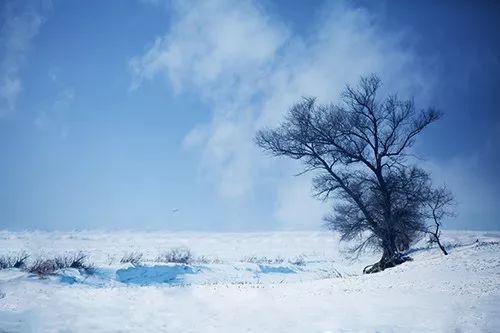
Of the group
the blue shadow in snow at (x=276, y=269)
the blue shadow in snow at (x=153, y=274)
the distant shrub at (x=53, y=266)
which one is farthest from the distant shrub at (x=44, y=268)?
the blue shadow in snow at (x=276, y=269)

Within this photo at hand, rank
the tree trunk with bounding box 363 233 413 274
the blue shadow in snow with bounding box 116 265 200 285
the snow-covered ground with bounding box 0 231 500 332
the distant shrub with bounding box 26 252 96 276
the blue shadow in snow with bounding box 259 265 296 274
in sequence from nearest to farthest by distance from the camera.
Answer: the snow-covered ground with bounding box 0 231 500 332 → the distant shrub with bounding box 26 252 96 276 → the tree trunk with bounding box 363 233 413 274 → the blue shadow in snow with bounding box 116 265 200 285 → the blue shadow in snow with bounding box 259 265 296 274

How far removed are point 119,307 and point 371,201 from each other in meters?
15.0

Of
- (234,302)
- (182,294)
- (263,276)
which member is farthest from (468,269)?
(263,276)

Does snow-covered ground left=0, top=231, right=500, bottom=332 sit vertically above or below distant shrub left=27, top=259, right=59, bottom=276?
below

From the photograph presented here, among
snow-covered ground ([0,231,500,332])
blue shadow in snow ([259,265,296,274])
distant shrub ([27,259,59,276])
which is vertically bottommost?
blue shadow in snow ([259,265,296,274])

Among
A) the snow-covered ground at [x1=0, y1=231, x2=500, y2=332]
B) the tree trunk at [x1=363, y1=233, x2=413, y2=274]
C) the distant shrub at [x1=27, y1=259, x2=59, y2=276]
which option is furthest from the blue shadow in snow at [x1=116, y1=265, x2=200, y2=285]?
the tree trunk at [x1=363, y1=233, x2=413, y2=274]

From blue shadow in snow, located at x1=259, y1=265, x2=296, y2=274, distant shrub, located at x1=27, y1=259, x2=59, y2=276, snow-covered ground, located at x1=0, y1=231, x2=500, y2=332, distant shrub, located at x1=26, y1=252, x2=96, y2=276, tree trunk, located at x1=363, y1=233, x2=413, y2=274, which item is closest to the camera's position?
snow-covered ground, located at x1=0, y1=231, x2=500, y2=332

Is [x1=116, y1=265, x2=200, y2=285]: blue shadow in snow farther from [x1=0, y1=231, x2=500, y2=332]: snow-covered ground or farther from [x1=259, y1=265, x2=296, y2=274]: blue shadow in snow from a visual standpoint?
[x1=259, y1=265, x2=296, y2=274]: blue shadow in snow

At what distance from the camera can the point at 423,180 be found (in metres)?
19.4

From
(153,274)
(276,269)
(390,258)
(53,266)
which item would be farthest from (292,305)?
(276,269)

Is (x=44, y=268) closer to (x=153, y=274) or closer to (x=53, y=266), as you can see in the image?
(x=53, y=266)

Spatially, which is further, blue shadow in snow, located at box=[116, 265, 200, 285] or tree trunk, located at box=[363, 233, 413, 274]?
blue shadow in snow, located at box=[116, 265, 200, 285]

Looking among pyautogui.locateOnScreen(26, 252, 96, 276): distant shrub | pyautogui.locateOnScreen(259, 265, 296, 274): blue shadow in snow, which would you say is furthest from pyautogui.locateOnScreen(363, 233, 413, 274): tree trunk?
pyautogui.locateOnScreen(26, 252, 96, 276): distant shrub

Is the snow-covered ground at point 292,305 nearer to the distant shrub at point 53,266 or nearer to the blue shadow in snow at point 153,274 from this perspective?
the distant shrub at point 53,266
